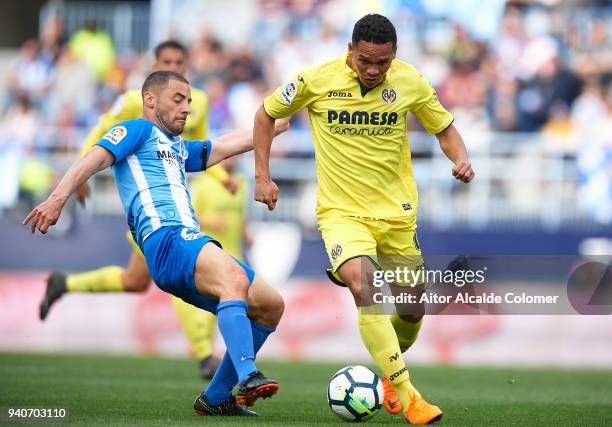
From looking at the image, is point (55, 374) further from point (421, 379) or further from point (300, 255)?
point (300, 255)

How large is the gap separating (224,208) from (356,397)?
19.7 feet

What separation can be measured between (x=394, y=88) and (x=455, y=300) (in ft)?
4.88

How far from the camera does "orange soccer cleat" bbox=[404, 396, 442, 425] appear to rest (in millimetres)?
6715

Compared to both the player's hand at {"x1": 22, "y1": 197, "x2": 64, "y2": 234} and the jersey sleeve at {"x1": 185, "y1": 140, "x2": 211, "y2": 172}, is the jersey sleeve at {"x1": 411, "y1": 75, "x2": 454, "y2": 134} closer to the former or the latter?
the jersey sleeve at {"x1": 185, "y1": 140, "x2": 211, "y2": 172}

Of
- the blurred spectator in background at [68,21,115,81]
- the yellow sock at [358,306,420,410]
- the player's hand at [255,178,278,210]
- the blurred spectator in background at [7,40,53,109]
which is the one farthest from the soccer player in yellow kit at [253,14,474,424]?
the blurred spectator in background at [7,40,53,109]

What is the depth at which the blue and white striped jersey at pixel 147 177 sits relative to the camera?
6910 mm

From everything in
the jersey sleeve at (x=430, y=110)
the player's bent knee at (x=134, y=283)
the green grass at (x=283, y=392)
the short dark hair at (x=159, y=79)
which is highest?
the short dark hair at (x=159, y=79)

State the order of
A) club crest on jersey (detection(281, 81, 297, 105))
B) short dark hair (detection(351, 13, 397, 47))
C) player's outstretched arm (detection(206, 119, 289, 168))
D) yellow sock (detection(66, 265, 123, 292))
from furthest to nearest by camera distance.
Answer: yellow sock (detection(66, 265, 123, 292))
player's outstretched arm (detection(206, 119, 289, 168))
club crest on jersey (detection(281, 81, 297, 105))
short dark hair (detection(351, 13, 397, 47))

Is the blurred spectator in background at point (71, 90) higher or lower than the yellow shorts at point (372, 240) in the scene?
higher

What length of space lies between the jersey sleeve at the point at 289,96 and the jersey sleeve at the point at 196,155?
0.50m

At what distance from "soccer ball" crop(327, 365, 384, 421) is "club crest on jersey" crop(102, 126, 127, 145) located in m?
2.02

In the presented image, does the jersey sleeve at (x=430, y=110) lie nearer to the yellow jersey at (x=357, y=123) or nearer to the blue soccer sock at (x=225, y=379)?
the yellow jersey at (x=357, y=123)

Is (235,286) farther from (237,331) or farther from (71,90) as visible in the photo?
(71,90)

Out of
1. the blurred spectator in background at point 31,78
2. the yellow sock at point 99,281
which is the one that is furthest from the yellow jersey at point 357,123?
the blurred spectator in background at point 31,78
